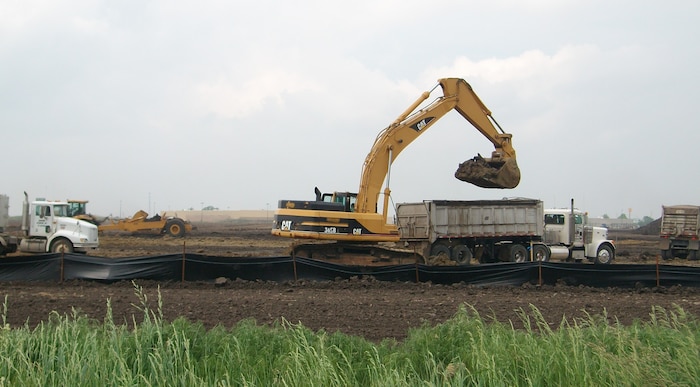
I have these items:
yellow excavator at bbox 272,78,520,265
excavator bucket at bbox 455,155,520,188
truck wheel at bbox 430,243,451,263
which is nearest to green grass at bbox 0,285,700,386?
yellow excavator at bbox 272,78,520,265

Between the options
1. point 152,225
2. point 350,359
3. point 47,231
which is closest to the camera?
point 350,359

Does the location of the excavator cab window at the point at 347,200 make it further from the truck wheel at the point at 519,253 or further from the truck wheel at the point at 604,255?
the truck wheel at the point at 604,255

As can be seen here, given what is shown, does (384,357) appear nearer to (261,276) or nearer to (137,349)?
(137,349)

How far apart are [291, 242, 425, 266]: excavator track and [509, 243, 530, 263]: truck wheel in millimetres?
3825

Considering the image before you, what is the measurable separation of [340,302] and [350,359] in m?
7.23

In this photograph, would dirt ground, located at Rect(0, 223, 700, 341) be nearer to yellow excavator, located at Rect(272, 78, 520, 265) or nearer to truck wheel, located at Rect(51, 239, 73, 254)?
yellow excavator, located at Rect(272, 78, 520, 265)

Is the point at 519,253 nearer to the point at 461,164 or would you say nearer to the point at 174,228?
the point at 461,164

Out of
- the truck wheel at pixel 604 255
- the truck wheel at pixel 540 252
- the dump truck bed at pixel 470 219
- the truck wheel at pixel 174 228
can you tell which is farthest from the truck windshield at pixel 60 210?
the truck wheel at pixel 604 255

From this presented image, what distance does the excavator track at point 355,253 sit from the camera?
70.1ft

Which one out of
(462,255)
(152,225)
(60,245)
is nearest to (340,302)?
(462,255)

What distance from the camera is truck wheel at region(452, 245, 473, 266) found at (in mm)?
22703

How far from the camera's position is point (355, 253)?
70.4ft

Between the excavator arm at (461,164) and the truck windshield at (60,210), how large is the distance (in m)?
13.4

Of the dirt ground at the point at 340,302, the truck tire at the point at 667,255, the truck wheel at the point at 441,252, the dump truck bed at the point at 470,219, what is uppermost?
the dump truck bed at the point at 470,219
